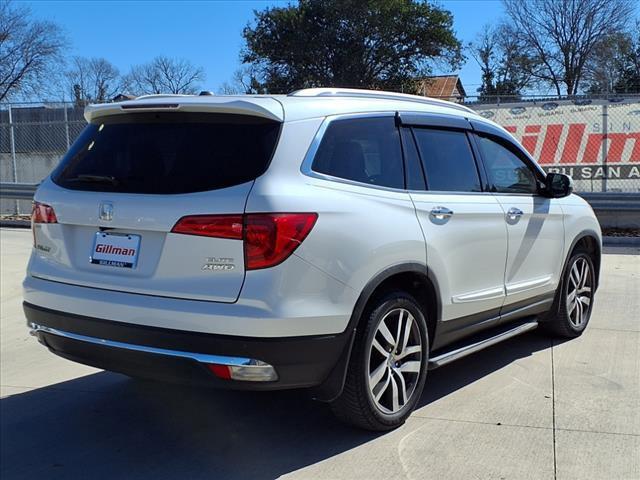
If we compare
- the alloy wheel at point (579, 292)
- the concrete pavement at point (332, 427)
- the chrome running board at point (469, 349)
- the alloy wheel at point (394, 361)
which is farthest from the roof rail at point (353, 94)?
the alloy wheel at point (579, 292)

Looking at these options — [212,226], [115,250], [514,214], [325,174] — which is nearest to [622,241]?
[514,214]

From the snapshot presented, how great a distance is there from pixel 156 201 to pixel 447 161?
6.60ft

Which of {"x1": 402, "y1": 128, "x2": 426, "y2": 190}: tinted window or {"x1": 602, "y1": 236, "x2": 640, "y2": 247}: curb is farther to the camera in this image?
{"x1": 602, "y1": 236, "x2": 640, "y2": 247}: curb

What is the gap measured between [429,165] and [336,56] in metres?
42.4

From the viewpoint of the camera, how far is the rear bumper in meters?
3.09

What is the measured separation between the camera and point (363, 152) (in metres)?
3.73

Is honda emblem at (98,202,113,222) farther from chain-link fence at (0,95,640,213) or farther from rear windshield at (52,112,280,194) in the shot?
chain-link fence at (0,95,640,213)

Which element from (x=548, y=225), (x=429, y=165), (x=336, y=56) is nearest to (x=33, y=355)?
(x=429, y=165)

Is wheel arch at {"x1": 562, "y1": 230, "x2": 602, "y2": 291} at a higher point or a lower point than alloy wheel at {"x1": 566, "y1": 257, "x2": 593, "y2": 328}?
higher

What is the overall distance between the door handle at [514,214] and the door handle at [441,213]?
2.57 feet

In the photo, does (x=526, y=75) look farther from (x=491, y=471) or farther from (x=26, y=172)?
(x=491, y=471)

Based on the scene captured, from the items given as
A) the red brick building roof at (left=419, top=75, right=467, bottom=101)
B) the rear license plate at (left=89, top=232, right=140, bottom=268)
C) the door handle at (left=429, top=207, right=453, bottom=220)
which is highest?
the red brick building roof at (left=419, top=75, right=467, bottom=101)

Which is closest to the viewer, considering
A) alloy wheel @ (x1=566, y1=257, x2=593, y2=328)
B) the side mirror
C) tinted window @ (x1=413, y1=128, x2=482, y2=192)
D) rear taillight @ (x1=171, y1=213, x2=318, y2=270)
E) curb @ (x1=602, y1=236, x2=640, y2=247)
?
rear taillight @ (x1=171, y1=213, x2=318, y2=270)

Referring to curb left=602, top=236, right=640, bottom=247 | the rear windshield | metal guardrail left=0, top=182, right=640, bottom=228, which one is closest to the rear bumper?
the rear windshield
